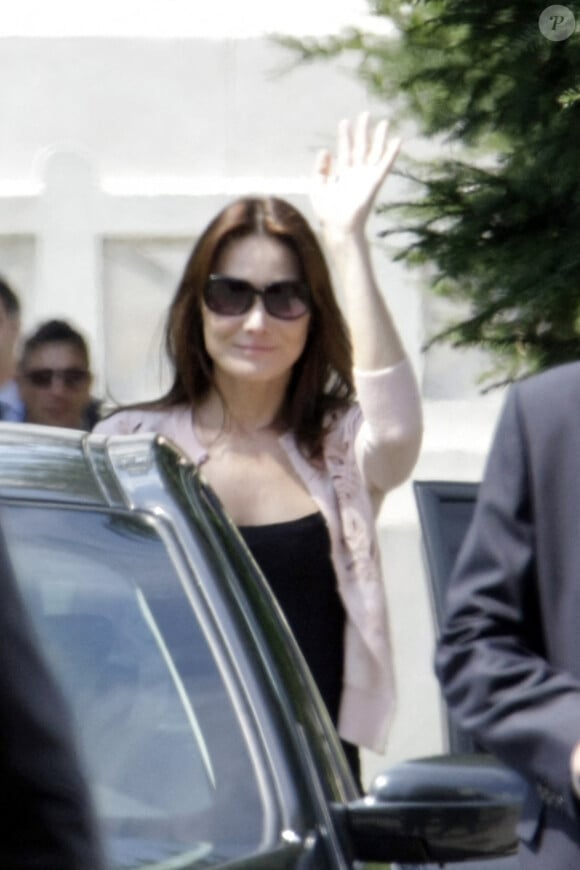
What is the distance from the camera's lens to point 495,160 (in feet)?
18.2

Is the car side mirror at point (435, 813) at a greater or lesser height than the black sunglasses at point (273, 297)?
lesser

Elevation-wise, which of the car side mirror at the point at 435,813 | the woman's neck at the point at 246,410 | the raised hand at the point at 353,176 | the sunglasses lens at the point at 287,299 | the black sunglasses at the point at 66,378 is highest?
the raised hand at the point at 353,176

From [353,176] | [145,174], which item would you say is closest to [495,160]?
[353,176]

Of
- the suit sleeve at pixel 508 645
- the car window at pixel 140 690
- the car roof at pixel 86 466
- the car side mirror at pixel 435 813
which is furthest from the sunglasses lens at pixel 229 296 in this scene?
the suit sleeve at pixel 508 645

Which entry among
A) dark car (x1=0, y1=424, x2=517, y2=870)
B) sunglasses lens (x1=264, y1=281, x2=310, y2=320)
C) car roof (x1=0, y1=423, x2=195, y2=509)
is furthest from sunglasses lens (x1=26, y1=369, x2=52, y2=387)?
dark car (x1=0, y1=424, x2=517, y2=870)

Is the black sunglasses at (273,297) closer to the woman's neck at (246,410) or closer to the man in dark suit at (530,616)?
the woman's neck at (246,410)

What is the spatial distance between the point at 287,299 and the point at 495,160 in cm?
163

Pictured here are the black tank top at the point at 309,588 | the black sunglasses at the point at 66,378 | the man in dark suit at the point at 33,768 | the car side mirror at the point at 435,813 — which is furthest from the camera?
the black sunglasses at the point at 66,378

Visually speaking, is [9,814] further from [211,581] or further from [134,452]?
[134,452]

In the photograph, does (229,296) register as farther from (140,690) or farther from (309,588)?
(140,690)

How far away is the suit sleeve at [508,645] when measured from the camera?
7.50ft

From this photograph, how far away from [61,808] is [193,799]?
1005 millimetres

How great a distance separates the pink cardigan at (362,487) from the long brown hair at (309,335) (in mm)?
53

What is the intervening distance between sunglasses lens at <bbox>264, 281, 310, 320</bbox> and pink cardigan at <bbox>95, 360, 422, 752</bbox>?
22cm
